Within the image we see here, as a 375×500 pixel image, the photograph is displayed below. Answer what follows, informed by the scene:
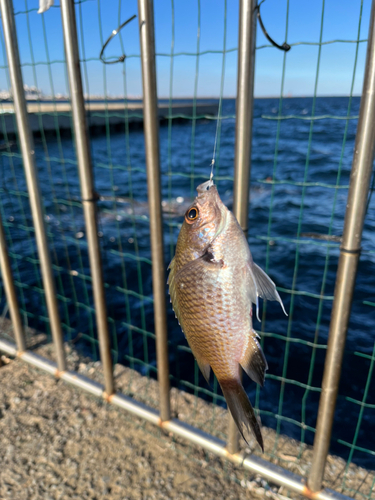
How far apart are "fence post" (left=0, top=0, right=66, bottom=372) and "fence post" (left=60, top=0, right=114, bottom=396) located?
44 centimetres

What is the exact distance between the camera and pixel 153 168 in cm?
198

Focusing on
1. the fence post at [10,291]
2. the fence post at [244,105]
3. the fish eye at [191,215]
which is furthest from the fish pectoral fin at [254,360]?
the fence post at [10,291]

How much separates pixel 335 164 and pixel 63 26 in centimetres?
1473

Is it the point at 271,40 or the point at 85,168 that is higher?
the point at 271,40

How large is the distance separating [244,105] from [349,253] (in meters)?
0.76

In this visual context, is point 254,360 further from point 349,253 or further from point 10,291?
point 10,291

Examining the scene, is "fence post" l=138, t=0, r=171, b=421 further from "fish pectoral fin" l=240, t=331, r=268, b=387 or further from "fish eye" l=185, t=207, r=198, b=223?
"fish pectoral fin" l=240, t=331, r=268, b=387

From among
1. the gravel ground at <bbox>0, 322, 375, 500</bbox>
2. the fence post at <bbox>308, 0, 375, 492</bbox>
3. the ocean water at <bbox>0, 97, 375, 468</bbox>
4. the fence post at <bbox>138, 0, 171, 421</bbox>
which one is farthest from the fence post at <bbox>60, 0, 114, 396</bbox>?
the fence post at <bbox>308, 0, 375, 492</bbox>

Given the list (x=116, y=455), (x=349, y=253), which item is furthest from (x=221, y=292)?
(x=116, y=455)

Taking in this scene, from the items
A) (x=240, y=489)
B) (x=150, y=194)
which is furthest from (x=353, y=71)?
(x=240, y=489)

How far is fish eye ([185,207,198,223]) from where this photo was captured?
3.88ft

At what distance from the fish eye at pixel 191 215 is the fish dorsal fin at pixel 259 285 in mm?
Answer: 218

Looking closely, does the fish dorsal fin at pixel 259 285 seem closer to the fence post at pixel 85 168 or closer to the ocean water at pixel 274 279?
the ocean water at pixel 274 279

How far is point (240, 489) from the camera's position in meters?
2.27
